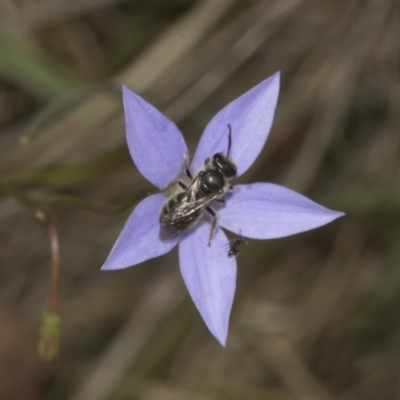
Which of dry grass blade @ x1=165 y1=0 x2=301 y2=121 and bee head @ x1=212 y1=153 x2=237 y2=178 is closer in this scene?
bee head @ x1=212 y1=153 x2=237 y2=178

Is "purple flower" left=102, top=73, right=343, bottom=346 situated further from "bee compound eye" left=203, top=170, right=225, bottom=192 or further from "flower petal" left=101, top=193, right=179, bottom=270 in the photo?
"bee compound eye" left=203, top=170, right=225, bottom=192

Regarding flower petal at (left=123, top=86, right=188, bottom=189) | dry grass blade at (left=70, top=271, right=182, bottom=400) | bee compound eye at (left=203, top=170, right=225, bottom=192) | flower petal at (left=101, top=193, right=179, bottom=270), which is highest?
flower petal at (left=123, top=86, right=188, bottom=189)

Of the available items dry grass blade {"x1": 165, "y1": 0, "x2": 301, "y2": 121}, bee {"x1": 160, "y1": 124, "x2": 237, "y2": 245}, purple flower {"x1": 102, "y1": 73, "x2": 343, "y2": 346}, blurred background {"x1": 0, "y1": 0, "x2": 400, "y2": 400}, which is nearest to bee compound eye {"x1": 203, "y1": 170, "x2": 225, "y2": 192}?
bee {"x1": 160, "y1": 124, "x2": 237, "y2": 245}

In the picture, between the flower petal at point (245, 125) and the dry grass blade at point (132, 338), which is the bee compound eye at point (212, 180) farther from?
the dry grass blade at point (132, 338)

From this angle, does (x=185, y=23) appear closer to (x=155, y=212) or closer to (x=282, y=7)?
(x=282, y=7)

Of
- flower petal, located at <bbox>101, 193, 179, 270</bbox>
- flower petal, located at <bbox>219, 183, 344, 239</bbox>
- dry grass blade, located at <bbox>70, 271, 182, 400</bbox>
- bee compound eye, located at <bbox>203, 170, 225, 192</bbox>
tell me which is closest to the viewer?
flower petal, located at <bbox>101, 193, 179, 270</bbox>

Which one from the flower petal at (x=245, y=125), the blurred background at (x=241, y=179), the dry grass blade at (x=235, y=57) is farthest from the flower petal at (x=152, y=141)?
the dry grass blade at (x=235, y=57)

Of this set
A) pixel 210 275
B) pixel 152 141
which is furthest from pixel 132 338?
pixel 152 141
